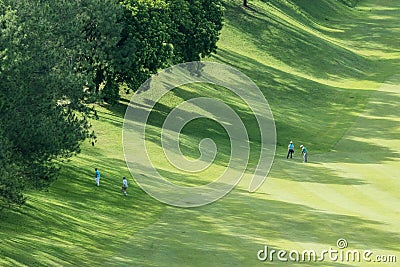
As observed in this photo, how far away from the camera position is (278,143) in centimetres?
9762

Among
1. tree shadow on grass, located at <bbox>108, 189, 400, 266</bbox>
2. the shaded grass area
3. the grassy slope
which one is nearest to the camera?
the shaded grass area

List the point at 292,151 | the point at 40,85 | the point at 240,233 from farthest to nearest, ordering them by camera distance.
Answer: the point at 292,151 < the point at 240,233 < the point at 40,85

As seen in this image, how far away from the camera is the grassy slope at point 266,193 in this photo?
173 ft

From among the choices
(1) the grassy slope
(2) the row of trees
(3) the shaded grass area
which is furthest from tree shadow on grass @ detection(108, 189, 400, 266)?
(2) the row of trees

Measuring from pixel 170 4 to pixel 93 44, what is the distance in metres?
23.7

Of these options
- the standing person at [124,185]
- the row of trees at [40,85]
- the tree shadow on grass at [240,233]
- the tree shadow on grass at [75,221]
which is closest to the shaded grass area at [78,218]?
the tree shadow on grass at [75,221]

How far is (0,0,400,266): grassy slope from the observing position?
173 feet

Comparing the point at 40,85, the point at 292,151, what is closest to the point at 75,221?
the point at 40,85

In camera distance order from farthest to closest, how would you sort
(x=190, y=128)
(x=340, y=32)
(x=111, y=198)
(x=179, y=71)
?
(x=340, y=32)
(x=179, y=71)
(x=190, y=128)
(x=111, y=198)

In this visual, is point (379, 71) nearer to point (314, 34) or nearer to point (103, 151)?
point (314, 34)

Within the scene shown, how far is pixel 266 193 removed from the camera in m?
72.6

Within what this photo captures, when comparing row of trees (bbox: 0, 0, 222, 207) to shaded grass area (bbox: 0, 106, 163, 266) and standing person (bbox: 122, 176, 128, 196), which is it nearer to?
shaded grass area (bbox: 0, 106, 163, 266)

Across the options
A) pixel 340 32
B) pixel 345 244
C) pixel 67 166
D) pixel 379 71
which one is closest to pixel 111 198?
pixel 67 166

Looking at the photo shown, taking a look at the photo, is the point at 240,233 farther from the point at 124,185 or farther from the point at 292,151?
the point at 292,151
